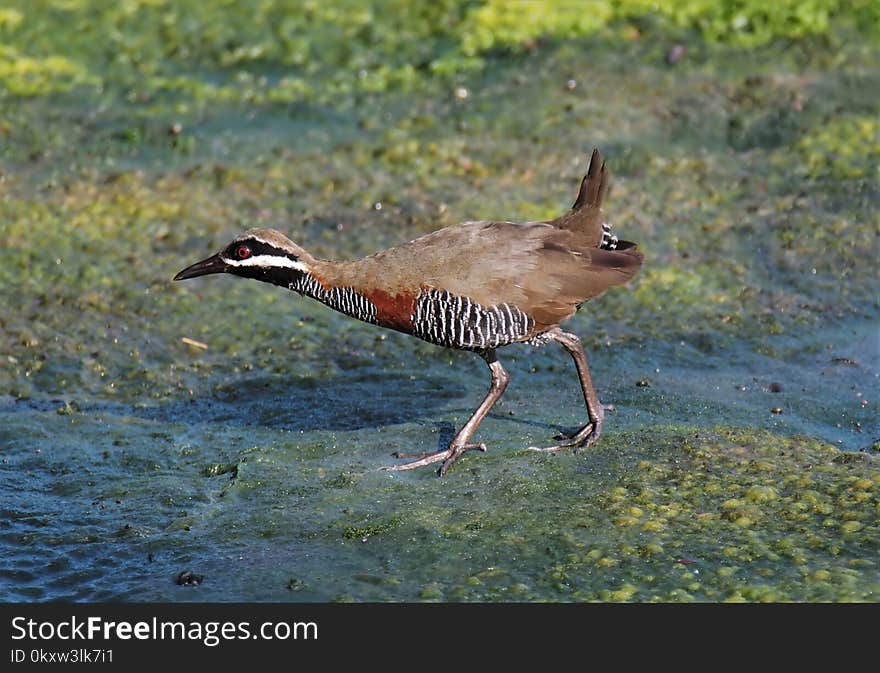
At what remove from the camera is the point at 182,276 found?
7.46m

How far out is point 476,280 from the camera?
7.00 metres

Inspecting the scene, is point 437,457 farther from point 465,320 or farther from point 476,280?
point 476,280

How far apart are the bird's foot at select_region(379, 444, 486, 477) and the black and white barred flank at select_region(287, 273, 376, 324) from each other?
75cm

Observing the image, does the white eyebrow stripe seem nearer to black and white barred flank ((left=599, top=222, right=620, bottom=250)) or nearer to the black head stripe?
the black head stripe

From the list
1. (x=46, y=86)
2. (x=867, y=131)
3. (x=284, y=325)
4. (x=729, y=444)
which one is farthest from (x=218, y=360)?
(x=867, y=131)

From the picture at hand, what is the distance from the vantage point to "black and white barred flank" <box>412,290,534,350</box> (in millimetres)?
6973

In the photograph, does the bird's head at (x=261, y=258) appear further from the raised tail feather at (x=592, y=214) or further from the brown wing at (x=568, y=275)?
the raised tail feather at (x=592, y=214)

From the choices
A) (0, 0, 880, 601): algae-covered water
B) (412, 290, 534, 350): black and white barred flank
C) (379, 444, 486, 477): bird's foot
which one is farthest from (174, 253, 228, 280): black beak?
(379, 444, 486, 477): bird's foot

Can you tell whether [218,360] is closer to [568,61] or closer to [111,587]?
[111,587]

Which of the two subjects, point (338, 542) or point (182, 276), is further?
point (182, 276)

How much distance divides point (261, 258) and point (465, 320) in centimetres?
118

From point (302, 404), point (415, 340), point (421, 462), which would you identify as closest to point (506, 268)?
point (421, 462)

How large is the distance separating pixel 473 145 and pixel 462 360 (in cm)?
282

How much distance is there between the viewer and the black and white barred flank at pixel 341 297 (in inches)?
285
